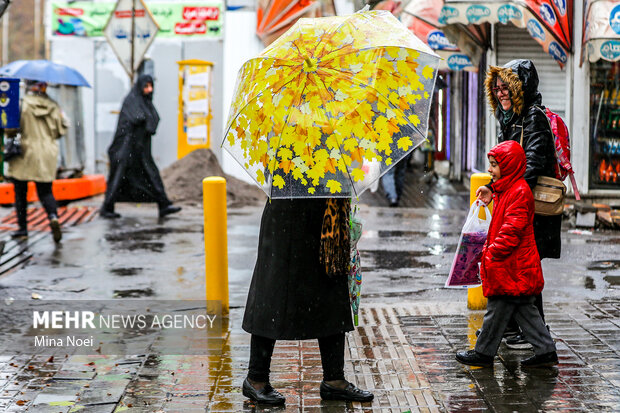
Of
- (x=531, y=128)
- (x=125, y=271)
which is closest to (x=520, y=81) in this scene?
(x=531, y=128)

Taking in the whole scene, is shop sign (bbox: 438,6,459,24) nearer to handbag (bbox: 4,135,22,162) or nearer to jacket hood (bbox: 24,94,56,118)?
jacket hood (bbox: 24,94,56,118)

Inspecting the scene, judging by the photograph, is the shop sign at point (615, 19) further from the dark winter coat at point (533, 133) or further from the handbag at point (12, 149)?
the handbag at point (12, 149)

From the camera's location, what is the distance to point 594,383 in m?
5.46

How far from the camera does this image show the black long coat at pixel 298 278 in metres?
5.03

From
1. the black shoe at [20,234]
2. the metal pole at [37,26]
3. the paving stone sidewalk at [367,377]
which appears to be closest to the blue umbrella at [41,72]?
the black shoe at [20,234]

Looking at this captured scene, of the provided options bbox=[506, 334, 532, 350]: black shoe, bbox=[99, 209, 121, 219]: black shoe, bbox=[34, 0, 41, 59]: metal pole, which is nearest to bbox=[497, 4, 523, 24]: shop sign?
bbox=[99, 209, 121, 219]: black shoe

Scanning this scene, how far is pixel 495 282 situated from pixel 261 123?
1.92 m

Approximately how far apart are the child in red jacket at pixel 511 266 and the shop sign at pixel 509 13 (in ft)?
26.3

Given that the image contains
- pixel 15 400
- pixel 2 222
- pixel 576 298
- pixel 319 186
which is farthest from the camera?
pixel 2 222

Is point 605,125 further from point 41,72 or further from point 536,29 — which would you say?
point 41,72

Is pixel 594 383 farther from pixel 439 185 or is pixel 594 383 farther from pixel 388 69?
pixel 439 185

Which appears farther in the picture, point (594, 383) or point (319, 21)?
point (594, 383)

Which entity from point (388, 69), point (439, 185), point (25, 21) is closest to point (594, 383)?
point (388, 69)

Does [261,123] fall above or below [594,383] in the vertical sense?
above
